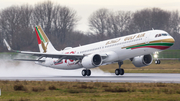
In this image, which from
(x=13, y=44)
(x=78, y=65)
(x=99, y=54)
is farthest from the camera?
(x=13, y=44)

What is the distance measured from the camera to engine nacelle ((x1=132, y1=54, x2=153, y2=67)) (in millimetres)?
39875

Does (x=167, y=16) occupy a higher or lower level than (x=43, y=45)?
higher

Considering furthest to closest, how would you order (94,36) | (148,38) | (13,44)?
1. (94,36)
2. (13,44)
3. (148,38)

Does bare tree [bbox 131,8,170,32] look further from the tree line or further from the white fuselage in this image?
the white fuselage

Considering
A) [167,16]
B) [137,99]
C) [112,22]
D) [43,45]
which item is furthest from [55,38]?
[137,99]

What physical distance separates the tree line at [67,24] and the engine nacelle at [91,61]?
171ft

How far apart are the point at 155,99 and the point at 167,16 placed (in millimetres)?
101616

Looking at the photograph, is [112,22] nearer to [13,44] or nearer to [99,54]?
[13,44]

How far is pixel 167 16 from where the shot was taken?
116 meters

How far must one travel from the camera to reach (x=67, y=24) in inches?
4215

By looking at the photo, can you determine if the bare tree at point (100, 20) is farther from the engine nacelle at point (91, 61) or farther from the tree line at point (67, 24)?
the engine nacelle at point (91, 61)

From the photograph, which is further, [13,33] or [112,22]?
[112,22]

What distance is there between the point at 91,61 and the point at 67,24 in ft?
232

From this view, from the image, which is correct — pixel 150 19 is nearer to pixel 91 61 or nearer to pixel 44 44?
pixel 44 44
